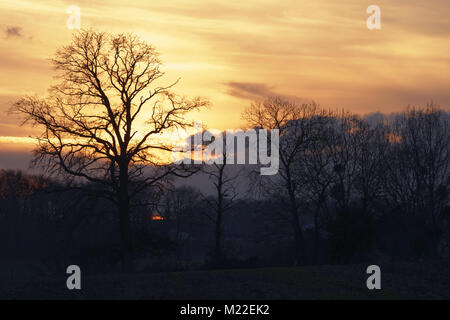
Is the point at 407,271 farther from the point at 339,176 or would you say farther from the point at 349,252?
the point at 339,176

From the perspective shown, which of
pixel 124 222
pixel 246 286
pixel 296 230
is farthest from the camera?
pixel 296 230

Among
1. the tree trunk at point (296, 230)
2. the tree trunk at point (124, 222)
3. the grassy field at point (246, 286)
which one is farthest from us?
the tree trunk at point (296, 230)

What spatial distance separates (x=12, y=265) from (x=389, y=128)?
44895mm

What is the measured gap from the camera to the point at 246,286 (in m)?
23.2

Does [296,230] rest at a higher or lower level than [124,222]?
lower

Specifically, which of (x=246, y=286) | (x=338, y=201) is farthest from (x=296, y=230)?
(x=246, y=286)

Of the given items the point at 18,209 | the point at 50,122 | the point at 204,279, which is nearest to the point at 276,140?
the point at 50,122

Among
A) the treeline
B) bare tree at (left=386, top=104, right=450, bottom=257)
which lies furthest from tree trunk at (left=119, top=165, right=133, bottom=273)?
bare tree at (left=386, top=104, right=450, bottom=257)

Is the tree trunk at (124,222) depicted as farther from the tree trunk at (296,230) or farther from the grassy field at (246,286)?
the tree trunk at (296,230)

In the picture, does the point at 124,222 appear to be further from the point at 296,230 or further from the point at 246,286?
the point at 296,230

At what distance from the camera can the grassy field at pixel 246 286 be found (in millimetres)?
22062

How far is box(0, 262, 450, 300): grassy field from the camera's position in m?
22.1

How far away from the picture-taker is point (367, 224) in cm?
4206

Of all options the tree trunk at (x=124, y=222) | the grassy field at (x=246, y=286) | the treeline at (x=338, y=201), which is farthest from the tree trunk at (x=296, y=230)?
the grassy field at (x=246, y=286)
